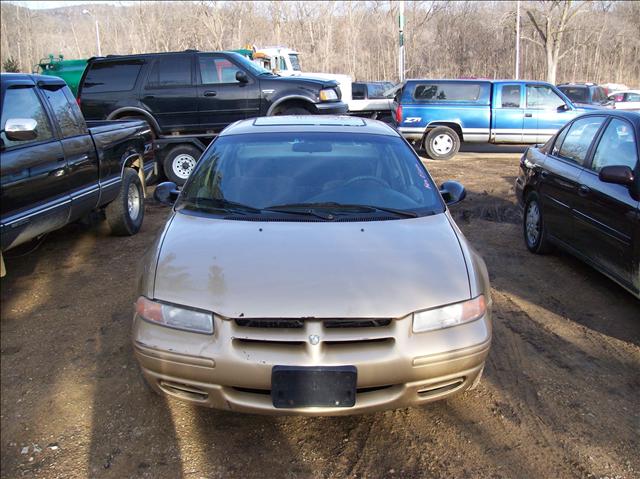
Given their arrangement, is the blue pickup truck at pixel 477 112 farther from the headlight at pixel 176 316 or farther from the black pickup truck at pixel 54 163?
the headlight at pixel 176 316

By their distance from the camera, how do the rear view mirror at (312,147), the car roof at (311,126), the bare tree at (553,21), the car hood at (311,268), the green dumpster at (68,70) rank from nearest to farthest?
1. the car hood at (311,268)
2. the rear view mirror at (312,147)
3. the car roof at (311,126)
4. the green dumpster at (68,70)
5. the bare tree at (553,21)

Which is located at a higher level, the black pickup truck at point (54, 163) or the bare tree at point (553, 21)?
the bare tree at point (553, 21)

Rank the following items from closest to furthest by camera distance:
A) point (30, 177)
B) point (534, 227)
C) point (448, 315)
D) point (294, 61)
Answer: point (448, 315)
point (30, 177)
point (534, 227)
point (294, 61)

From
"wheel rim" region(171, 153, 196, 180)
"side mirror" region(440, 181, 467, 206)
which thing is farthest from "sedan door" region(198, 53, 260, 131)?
"side mirror" region(440, 181, 467, 206)

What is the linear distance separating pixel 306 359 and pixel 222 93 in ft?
26.8

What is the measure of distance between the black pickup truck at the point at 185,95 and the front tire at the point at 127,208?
2704 millimetres

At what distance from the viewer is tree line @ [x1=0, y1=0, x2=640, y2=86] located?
134ft

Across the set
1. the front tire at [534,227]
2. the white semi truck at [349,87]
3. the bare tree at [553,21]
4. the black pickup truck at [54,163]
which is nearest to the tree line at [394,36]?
the bare tree at [553,21]

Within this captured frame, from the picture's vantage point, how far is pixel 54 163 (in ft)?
16.9

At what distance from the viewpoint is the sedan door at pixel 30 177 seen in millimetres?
4469

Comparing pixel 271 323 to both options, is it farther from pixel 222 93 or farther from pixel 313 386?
pixel 222 93

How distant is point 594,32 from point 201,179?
145 ft

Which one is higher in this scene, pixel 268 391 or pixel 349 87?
pixel 349 87

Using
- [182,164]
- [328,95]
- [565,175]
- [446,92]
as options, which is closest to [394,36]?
[446,92]
